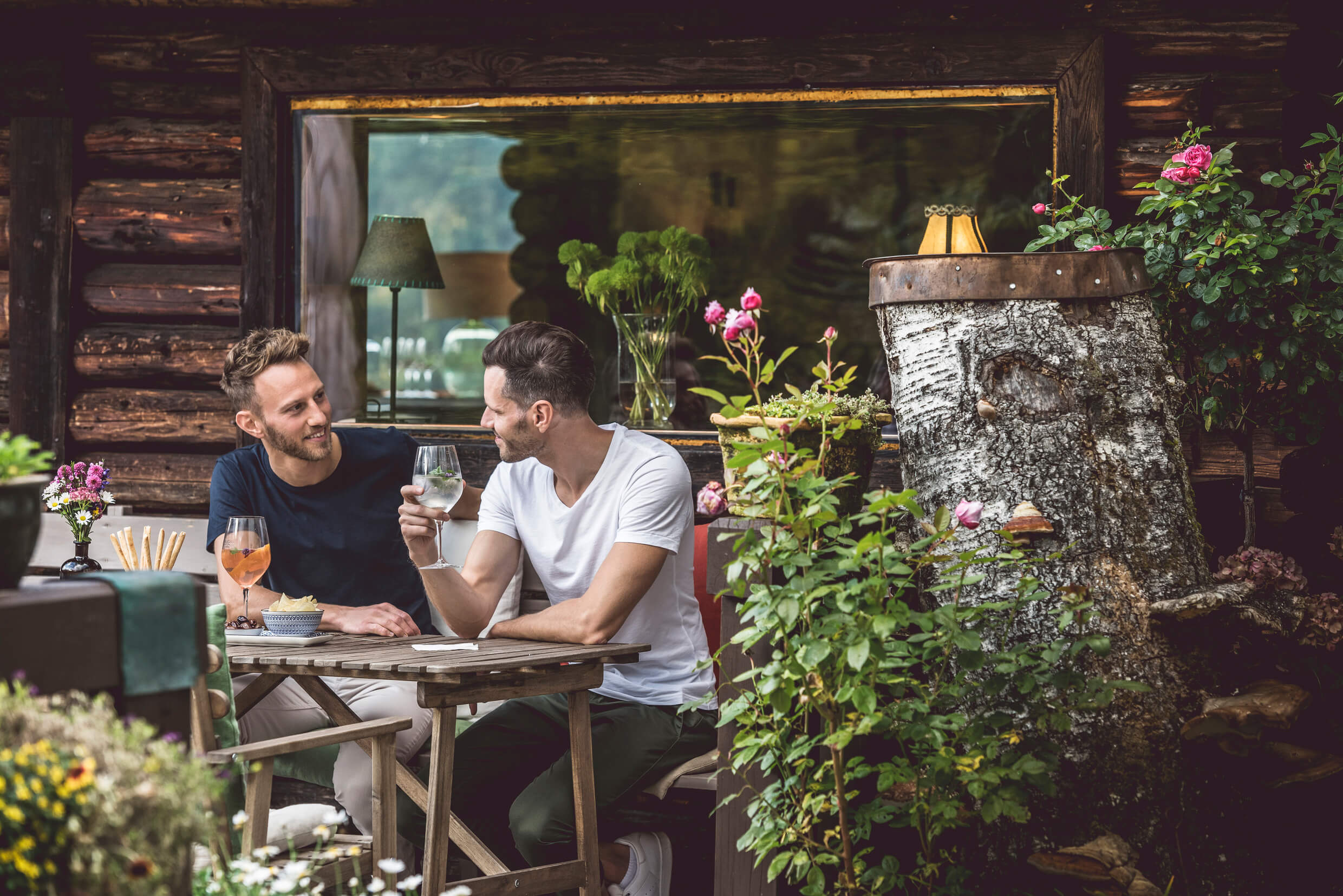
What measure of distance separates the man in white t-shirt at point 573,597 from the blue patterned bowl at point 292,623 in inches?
11.2

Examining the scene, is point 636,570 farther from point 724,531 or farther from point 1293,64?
point 1293,64

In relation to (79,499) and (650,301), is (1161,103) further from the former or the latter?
(79,499)

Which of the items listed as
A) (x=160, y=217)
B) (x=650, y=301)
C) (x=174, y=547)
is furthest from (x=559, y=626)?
(x=160, y=217)

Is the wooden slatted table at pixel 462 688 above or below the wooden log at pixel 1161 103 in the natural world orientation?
below

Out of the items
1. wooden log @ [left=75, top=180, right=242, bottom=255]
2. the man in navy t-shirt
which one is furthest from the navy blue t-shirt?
wooden log @ [left=75, top=180, right=242, bottom=255]

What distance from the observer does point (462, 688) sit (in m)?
2.46

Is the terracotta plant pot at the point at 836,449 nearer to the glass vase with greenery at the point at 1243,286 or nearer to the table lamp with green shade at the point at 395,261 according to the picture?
the glass vase with greenery at the point at 1243,286

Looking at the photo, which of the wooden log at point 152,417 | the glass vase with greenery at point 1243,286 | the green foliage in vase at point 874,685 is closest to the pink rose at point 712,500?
the green foliage in vase at point 874,685

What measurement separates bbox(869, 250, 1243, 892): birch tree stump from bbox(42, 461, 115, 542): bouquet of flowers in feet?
7.58

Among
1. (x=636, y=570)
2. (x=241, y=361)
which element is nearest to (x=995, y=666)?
(x=636, y=570)

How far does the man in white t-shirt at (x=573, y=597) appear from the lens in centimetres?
282

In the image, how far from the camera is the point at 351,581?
3451mm

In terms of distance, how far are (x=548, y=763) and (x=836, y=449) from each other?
1.15 meters

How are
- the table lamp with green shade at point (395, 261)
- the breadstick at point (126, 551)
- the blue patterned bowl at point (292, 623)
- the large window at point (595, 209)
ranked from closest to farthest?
the blue patterned bowl at point (292, 623), the breadstick at point (126, 551), the large window at point (595, 209), the table lamp with green shade at point (395, 261)
